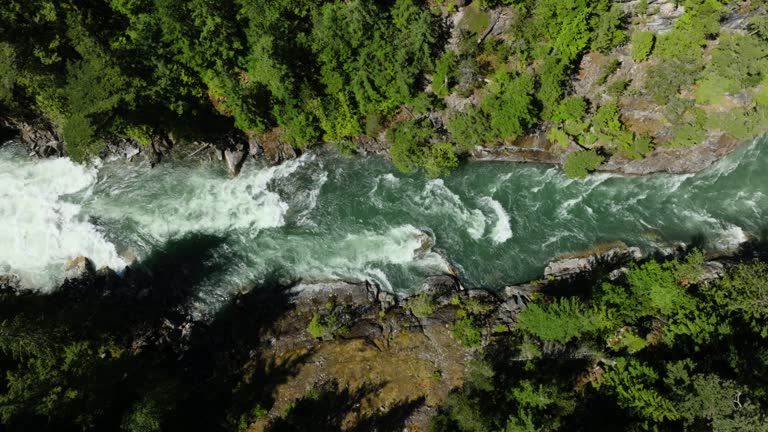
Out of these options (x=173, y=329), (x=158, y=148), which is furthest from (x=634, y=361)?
(x=158, y=148)

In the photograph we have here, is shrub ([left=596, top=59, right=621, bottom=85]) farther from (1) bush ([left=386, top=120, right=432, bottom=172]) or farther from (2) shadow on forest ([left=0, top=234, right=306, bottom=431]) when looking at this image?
(2) shadow on forest ([left=0, top=234, right=306, bottom=431])

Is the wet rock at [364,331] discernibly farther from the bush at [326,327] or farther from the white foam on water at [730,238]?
the white foam on water at [730,238]

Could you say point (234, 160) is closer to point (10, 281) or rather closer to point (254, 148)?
point (254, 148)

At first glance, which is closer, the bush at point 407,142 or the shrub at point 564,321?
the shrub at point 564,321

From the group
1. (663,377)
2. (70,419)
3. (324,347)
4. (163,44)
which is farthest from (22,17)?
(663,377)

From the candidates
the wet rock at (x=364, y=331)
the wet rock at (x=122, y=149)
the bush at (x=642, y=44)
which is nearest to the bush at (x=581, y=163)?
the bush at (x=642, y=44)

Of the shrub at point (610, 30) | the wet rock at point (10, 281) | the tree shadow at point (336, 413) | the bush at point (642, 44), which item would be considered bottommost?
the tree shadow at point (336, 413)
